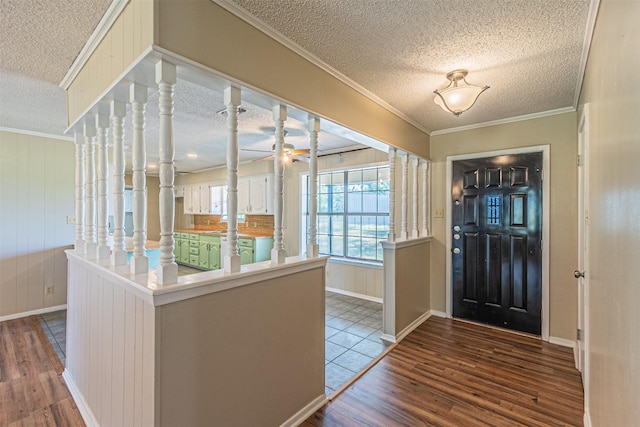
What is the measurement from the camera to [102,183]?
1.92 meters

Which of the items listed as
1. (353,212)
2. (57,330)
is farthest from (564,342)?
(57,330)

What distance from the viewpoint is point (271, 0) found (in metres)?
1.45

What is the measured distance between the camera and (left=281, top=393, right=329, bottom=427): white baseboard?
1818 mm

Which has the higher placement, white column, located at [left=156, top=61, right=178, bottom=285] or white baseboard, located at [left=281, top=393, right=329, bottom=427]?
white column, located at [left=156, top=61, right=178, bottom=285]

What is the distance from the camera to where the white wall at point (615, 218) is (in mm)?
901

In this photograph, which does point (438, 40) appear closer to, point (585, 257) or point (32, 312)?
point (585, 257)

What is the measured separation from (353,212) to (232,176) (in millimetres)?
3376

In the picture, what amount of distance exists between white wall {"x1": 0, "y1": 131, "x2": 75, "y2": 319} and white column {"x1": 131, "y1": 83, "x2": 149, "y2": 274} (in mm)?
3558

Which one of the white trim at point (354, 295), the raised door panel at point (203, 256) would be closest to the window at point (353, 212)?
the white trim at point (354, 295)

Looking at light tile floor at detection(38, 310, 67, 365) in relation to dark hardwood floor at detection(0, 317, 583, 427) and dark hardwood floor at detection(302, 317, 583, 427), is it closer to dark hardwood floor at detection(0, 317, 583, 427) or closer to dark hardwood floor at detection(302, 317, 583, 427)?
dark hardwood floor at detection(0, 317, 583, 427)

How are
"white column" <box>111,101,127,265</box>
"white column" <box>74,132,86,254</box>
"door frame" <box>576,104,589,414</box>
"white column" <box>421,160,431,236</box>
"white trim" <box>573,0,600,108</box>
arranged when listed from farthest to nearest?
1. "white column" <box>421,160,431,236</box>
2. "white column" <box>74,132,86,254</box>
3. "door frame" <box>576,104,589,414</box>
4. "white column" <box>111,101,127,265</box>
5. "white trim" <box>573,0,600,108</box>

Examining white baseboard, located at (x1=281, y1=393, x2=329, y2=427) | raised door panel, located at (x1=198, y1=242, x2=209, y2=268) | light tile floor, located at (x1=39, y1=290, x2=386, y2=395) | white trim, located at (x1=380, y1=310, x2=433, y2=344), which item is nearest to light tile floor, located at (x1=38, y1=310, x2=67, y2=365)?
light tile floor, located at (x1=39, y1=290, x2=386, y2=395)

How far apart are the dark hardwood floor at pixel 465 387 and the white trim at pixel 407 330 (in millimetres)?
71

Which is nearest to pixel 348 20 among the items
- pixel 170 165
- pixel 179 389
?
pixel 170 165
